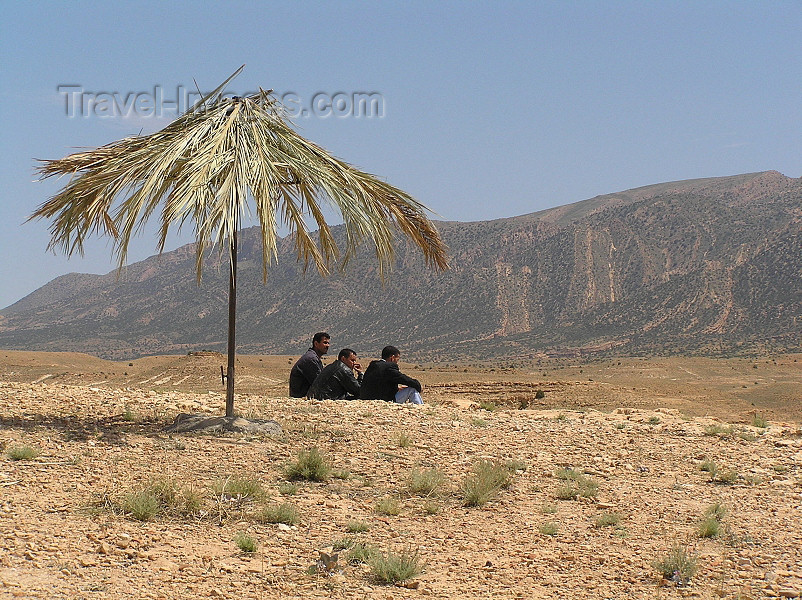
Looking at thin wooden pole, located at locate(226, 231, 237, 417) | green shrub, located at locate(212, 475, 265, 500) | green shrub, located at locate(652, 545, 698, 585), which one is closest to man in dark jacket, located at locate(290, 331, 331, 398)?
thin wooden pole, located at locate(226, 231, 237, 417)

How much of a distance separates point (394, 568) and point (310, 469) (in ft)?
8.20

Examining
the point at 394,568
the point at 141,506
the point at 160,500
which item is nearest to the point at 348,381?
the point at 160,500

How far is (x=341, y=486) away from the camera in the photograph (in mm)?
7512

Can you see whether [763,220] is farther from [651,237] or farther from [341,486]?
[341,486]

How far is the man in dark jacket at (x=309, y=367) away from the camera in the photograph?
41.0ft

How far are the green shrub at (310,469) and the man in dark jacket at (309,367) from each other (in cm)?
471

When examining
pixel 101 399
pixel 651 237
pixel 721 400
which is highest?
pixel 651 237

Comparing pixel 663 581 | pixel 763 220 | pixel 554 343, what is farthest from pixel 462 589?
pixel 763 220

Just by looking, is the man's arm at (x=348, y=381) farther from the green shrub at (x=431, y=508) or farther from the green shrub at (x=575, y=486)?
the green shrub at (x=431, y=508)

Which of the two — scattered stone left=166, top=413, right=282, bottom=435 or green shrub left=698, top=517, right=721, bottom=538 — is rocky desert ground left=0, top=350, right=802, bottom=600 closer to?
green shrub left=698, top=517, right=721, bottom=538

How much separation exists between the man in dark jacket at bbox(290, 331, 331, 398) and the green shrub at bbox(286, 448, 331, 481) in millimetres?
4715

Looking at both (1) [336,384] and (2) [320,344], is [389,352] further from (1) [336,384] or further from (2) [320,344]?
(2) [320,344]

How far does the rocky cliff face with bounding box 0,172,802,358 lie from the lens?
248 ft

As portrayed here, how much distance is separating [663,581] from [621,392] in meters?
24.2
